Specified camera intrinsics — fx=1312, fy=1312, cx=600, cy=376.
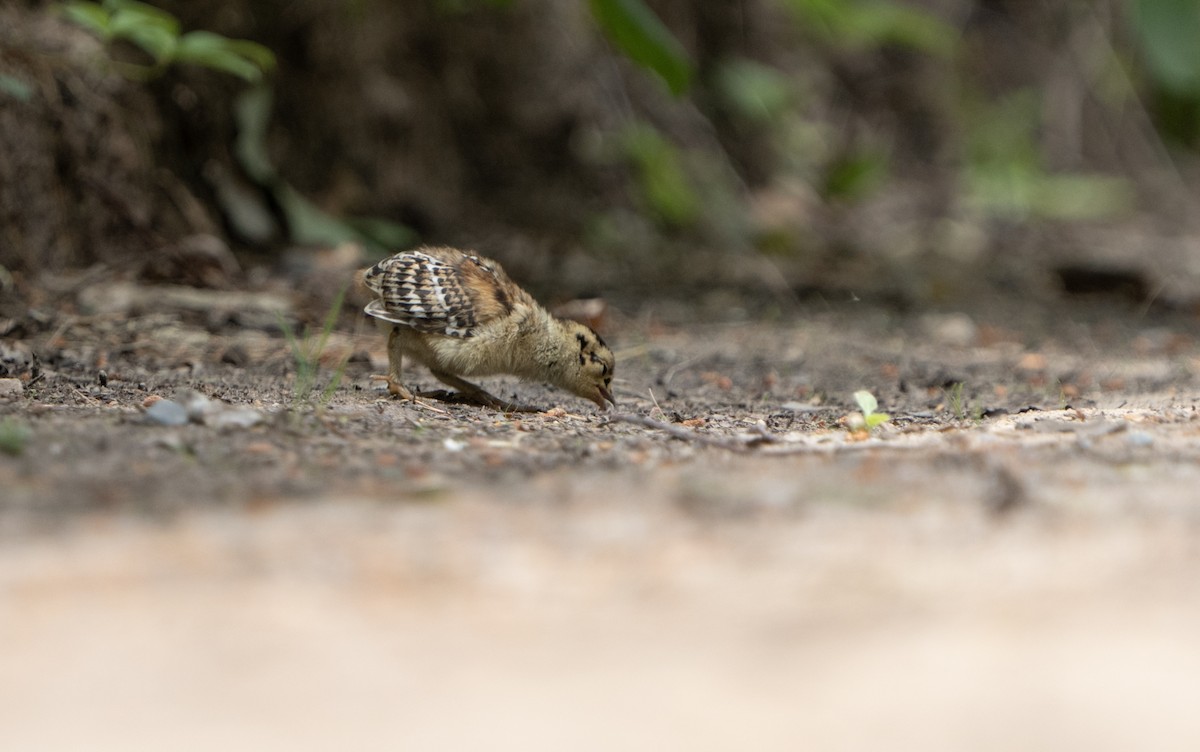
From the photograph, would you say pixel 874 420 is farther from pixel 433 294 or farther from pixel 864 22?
pixel 864 22

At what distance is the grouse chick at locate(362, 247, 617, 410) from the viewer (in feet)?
16.3

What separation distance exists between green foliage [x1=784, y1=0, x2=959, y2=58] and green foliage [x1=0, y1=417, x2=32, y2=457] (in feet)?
26.2

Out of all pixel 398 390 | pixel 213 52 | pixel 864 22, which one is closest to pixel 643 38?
pixel 213 52

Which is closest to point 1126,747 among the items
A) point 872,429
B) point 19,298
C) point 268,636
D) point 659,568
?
point 659,568

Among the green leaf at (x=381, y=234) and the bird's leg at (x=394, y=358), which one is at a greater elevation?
the bird's leg at (x=394, y=358)

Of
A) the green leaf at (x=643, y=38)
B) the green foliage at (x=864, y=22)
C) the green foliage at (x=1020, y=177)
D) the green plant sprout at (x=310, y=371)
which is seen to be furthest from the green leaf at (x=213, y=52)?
the green foliage at (x=1020, y=177)

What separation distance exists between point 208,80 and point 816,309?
4.05 metres

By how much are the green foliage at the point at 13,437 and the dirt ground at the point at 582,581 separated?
0.02 m

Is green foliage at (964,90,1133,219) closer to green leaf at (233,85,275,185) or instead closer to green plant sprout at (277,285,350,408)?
green leaf at (233,85,275,185)

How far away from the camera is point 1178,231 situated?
1493 centimetres

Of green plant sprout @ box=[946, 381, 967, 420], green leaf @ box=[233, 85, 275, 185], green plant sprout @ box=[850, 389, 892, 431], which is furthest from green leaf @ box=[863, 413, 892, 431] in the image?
green leaf @ box=[233, 85, 275, 185]

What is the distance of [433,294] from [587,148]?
627 cm

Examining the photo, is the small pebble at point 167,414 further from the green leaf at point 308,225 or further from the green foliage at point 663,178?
the green foliage at point 663,178

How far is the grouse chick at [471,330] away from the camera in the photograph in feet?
16.3
